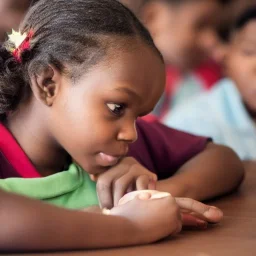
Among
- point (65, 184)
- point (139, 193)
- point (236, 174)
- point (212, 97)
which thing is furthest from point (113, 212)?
point (212, 97)

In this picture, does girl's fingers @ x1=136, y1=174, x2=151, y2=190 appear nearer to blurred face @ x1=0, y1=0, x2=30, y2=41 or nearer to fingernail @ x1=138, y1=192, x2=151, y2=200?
fingernail @ x1=138, y1=192, x2=151, y2=200

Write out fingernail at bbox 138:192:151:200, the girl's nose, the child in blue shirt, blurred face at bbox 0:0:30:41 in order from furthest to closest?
1. the child in blue shirt
2. blurred face at bbox 0:0:30:41
3. the girl's nose
4. fingernail at bbox 138:192:151:200

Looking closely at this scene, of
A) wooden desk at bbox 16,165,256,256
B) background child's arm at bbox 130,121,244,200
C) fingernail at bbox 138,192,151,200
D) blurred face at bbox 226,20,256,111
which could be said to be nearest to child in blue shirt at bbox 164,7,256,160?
blurred face at bbox 226,20,256,111

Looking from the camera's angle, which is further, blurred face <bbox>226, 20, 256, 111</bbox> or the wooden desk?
blurred face <bbox>226, 20, 256, 111</bbox>

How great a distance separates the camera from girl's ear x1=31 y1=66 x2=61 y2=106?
35.7 inches

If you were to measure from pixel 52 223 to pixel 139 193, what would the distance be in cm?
15

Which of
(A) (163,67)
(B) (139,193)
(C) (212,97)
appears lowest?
(C) (212,97)

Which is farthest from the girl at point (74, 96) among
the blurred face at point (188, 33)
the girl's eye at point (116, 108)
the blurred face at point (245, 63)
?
the blurred face at point (188, 33)

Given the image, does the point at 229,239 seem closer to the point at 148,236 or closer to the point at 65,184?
the point at 148,236

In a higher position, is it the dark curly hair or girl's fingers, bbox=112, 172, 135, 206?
the dark curly hair

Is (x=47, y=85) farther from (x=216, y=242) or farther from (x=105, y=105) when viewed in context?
(x=216, y=242)

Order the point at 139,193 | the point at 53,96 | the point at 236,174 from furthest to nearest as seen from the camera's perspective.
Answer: the point at 236,174, the point at 53,96, the point at 139,193

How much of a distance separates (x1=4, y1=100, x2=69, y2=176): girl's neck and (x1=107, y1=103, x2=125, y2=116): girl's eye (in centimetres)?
10

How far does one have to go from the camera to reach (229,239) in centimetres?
77
